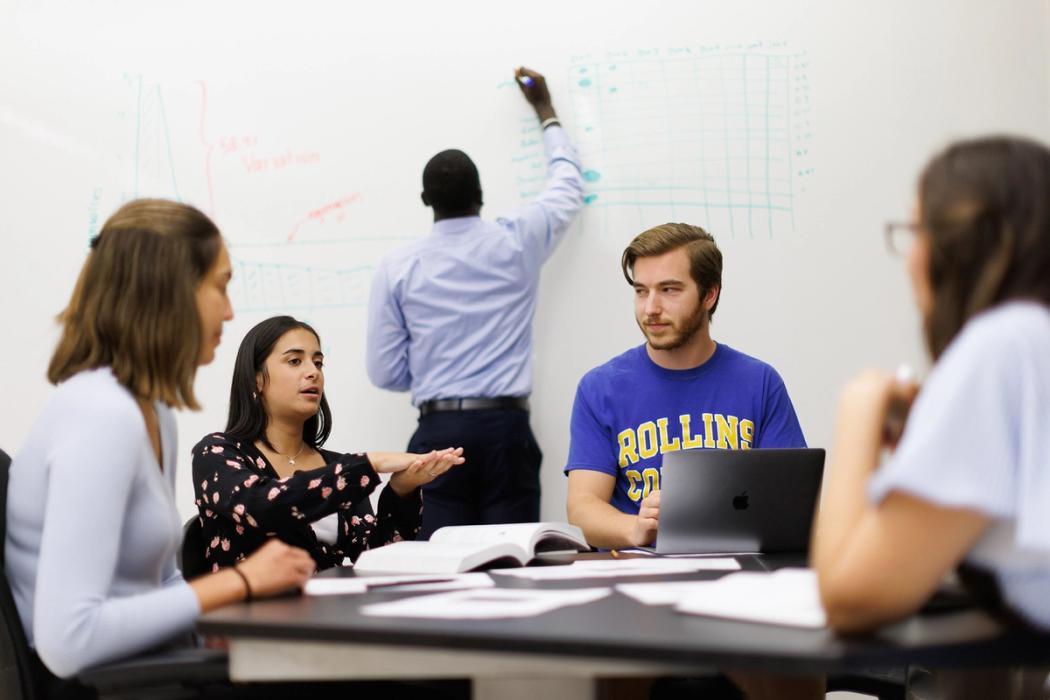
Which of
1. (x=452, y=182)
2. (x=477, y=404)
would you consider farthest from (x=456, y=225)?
(x=477, y=404)

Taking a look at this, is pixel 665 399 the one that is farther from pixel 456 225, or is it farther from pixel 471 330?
pixel 456 225

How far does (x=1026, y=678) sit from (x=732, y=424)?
1020 millimetres

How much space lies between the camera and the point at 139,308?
4.56 feet

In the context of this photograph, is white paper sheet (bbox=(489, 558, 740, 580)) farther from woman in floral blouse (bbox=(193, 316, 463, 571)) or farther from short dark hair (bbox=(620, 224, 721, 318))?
short dark hair (bbox=(620, 224, 721, 318))

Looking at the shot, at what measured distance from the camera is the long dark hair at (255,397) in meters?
2.27

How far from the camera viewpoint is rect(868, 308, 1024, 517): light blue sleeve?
2.97 ft

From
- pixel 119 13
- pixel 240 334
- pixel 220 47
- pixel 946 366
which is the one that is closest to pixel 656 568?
pixel 946 366

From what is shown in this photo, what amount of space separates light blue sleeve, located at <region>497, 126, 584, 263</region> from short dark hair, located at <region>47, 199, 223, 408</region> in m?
1.62

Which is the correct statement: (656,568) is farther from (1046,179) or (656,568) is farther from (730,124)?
(730,124)

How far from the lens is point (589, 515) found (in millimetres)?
2133

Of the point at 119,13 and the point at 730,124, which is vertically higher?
the point at 119,13

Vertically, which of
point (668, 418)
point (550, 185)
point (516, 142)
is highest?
point (516, 142)

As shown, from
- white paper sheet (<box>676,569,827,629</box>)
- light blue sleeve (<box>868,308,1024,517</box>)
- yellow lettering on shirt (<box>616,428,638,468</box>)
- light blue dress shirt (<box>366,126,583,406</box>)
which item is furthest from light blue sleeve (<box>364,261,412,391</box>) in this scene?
light blue sleeve (<box>868,308,1024,517</box>)

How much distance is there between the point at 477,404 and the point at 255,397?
786mm
